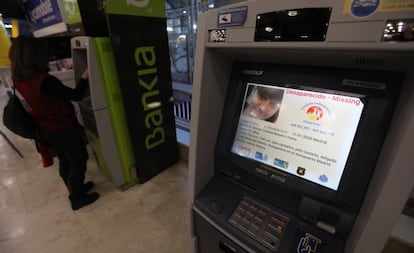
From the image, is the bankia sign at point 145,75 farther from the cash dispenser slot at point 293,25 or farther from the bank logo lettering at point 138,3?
the cash dispenser slot at point 293,25

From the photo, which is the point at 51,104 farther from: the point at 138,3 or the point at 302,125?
the point at 302,125

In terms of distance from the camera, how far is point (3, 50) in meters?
2.81

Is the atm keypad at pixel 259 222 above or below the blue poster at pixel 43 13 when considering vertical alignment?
A: below

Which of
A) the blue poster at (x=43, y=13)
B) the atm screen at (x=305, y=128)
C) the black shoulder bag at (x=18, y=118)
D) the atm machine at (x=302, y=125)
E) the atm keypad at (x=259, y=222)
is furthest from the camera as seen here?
the blue poster at (x=43, y=13)

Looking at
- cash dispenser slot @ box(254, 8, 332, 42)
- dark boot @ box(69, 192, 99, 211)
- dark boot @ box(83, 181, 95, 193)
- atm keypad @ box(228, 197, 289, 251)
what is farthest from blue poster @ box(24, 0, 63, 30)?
atm keypad @ box(228, 197, 289, 251)

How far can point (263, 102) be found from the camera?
2.45 feet

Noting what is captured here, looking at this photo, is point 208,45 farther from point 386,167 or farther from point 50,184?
point 50,184

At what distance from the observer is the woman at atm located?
1.31 m

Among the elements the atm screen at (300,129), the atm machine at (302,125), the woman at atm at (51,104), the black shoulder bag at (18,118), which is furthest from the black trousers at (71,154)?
the atm screen at (300,129)

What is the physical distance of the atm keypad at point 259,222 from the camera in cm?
67

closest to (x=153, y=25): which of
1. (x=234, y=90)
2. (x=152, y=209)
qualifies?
(x=234, y=90)

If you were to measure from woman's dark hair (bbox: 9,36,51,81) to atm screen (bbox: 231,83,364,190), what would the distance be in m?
1.41

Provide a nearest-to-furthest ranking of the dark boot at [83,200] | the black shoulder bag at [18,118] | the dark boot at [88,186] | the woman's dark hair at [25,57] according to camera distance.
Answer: the woman's dark hair at [25,57]
the black shoulder bag at [18,118]
the dark boot at [83,200]
the dark boot at [88,186]

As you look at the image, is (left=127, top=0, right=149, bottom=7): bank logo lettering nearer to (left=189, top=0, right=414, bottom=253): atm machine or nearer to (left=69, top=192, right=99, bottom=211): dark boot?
(left=189, top=0, right=414, bottom=253): atm machine
